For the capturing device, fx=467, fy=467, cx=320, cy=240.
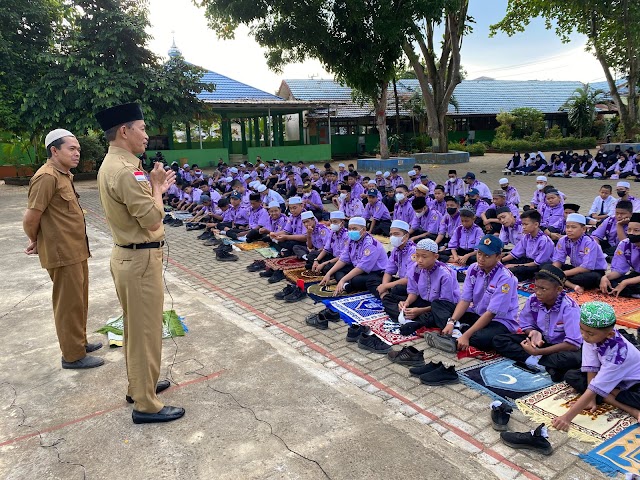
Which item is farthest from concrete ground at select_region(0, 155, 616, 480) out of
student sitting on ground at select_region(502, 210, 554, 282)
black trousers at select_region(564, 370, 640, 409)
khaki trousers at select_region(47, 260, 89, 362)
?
student sitting on ground at select_region(502, 210, 554, 282)

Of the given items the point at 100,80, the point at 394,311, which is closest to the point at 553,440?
the point at 394,311

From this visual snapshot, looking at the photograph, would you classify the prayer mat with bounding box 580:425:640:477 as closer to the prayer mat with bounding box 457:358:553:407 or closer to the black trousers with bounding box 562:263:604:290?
the prayer mat with bounding box 457:358:553:407

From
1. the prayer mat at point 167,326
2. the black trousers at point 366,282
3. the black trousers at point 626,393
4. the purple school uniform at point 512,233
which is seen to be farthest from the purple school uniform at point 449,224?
the prayer mat at point 167,326

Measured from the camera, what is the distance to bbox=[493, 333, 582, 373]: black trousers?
393 centimetres

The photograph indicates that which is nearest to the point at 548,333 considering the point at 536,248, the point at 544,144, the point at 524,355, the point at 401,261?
the point at 524,355

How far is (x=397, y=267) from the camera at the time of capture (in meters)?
6.05

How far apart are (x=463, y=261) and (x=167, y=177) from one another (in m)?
5.48

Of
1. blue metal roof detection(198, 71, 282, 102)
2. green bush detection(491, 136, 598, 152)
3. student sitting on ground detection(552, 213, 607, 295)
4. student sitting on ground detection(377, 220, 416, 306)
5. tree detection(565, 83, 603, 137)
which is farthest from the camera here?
tree detection(565, 83, 603, 137)

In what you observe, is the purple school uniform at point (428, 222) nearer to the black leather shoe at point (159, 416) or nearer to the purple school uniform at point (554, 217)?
the purple school uniform at point (554, 217)

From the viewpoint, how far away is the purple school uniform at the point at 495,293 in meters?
4.56

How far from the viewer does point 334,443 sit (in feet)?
10.3

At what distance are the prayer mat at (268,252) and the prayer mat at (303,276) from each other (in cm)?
125

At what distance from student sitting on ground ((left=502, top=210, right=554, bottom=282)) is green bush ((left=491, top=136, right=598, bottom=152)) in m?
26.1

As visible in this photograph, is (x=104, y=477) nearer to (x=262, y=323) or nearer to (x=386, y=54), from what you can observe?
(x=262, y=323)
